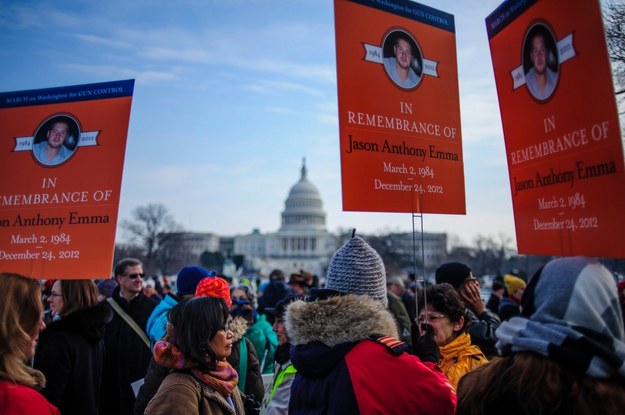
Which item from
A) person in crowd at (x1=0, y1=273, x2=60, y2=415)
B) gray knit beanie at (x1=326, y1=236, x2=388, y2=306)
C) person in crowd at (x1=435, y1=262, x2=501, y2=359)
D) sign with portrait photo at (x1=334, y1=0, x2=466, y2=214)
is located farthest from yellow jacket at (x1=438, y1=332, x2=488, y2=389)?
person in crowd at (x1=0, y1=273, x2=60, y2=415)

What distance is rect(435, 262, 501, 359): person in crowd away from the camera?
4.14 meters

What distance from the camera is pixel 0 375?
224 cm

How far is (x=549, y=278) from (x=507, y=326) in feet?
0.69

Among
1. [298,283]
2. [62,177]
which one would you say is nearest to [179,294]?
[62,177]

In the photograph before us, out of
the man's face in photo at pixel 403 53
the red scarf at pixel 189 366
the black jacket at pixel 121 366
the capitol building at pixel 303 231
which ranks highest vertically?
the capitol building at pixel 303 231

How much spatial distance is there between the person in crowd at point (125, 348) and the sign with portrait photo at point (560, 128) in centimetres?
402

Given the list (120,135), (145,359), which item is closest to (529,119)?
(120,135)

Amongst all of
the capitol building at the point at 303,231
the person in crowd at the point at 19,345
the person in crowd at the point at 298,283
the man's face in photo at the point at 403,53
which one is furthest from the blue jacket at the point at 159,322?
the capitol building at the point at 303,231

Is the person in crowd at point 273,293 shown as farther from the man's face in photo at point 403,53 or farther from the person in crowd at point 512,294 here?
the man's face in photo at point 403,53

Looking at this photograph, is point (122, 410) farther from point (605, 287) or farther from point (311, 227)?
point (311, 227)

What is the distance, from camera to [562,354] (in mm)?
1457

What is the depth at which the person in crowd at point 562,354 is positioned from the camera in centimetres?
144

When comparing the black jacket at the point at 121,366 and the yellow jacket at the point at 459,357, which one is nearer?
the yellow jacket at the point at 459,357

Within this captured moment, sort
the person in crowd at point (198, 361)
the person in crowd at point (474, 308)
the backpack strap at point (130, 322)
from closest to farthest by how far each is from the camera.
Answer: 1. the person in crowd at point (198, 361)
2. the person in crowd at point (474, 308)
3. the backpack strap at point (130, 322)
